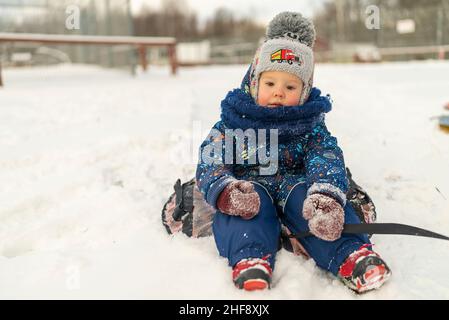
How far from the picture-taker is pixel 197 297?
1474mm

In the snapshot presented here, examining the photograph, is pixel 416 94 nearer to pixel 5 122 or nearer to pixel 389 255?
pixel 389 255

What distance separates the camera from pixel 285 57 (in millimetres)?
2053

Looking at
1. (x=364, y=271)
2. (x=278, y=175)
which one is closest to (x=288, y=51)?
(x=278, y=175)

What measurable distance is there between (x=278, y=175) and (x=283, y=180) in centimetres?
5

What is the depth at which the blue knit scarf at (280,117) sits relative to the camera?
1.94 metres

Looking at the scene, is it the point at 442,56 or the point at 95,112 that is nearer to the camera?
the point at 95,112

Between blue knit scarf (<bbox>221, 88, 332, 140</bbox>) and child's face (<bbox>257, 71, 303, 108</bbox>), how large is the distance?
66 millimetres

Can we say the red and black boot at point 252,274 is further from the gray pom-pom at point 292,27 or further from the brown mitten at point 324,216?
the gray pom-pom at point 292,27

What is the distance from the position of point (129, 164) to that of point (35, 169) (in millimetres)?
611

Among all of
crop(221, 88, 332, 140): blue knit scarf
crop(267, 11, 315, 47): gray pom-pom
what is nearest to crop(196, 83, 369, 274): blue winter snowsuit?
crop(221, 88, 332, 140): blue knit scarf

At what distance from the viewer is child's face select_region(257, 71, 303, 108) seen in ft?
6.61

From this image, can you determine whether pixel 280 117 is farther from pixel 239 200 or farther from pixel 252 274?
pixel 252 274

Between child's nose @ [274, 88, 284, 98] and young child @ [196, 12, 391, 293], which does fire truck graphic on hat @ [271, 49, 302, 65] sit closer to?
young child @ [196, 12, 391, 293]

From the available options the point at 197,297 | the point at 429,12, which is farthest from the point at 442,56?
the point at 197,297
